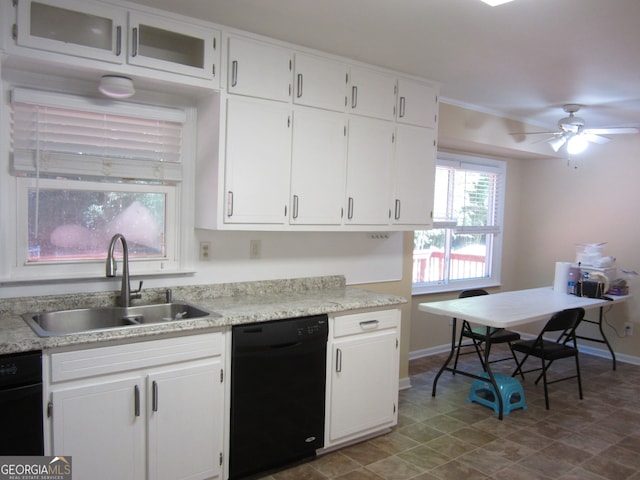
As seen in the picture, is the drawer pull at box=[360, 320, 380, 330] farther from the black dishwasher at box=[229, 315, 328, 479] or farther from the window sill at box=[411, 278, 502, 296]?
the window sill at box=[411, 278, 502, 296]

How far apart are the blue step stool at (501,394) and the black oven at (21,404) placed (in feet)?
9.66

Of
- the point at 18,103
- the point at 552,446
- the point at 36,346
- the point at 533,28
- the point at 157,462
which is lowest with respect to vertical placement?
the point at 552,446

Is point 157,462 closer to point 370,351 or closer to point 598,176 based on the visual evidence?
point 370,351

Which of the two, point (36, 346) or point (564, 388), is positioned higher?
point (36, 346)

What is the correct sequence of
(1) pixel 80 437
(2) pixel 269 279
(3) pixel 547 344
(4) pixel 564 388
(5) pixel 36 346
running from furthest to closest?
1. (4) pixel 564 388
2. (3) pixel 547 344
3. (2) pixel 269 279
4. (1) pixel 80 437
5. (5) pixel 36 346

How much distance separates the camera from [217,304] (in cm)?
272

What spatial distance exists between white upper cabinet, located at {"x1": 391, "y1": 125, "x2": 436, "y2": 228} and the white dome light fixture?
5.86ft

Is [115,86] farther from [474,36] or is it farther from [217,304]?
[474,36]

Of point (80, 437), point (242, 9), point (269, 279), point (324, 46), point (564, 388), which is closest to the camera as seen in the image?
point (80, 437)

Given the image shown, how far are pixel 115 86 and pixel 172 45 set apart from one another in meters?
0.38

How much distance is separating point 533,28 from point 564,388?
310 cm

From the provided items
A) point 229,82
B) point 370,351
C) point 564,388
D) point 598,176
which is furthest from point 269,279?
point 598,176

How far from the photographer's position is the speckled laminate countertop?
1.98m

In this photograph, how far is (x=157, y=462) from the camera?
2217 millimetres
